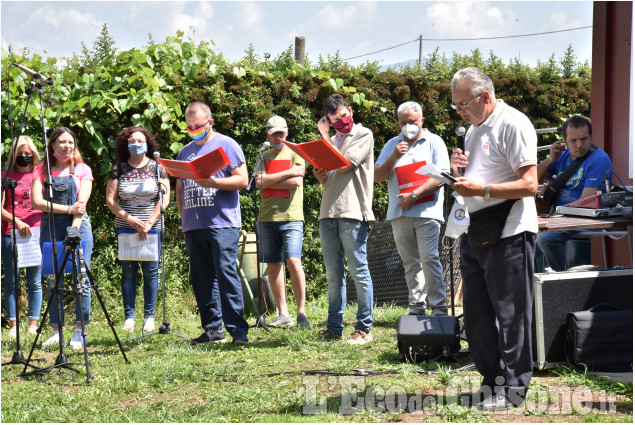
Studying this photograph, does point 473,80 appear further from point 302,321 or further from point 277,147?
point 302,321

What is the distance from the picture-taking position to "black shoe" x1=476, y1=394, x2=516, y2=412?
3.62m

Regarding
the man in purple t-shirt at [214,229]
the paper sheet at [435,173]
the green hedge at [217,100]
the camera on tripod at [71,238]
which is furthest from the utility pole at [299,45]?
the paper sheet at [435,173]

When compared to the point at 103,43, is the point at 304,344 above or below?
below

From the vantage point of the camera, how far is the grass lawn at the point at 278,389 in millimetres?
3662

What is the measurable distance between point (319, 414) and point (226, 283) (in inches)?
82.0

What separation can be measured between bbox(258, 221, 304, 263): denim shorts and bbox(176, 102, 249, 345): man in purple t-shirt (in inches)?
32.1

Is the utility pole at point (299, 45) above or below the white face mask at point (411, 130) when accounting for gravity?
above

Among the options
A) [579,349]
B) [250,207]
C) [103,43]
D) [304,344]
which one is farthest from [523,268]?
[103,43]

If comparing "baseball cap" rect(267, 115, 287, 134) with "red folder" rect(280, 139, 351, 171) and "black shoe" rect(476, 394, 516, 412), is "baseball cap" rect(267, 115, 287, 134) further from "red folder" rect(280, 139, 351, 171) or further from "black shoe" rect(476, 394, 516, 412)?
"black shoe" rect(476, 394, 516, 412)

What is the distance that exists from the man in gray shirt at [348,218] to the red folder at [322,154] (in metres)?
0.13

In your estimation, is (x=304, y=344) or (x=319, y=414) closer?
(x=319, y=414)

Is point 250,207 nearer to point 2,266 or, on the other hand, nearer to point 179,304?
point 179,304

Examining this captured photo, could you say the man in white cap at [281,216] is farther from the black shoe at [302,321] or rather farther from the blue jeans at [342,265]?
the blue jeans at [342,265]

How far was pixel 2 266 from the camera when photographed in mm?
7035
